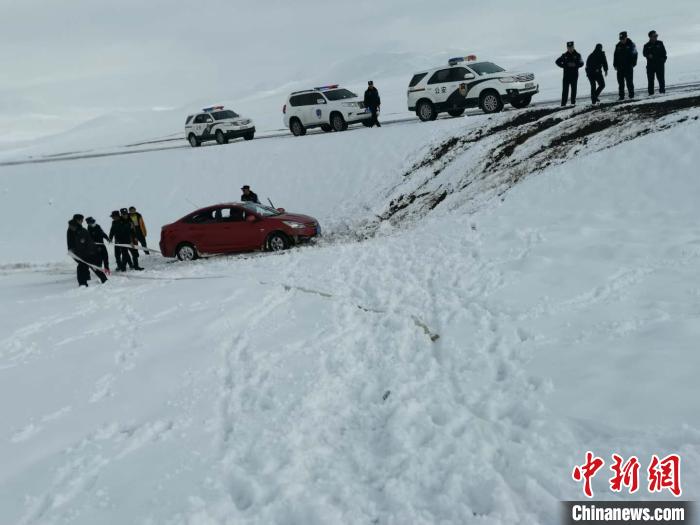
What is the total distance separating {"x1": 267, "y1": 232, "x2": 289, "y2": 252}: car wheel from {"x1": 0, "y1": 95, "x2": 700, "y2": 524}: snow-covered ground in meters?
1.32

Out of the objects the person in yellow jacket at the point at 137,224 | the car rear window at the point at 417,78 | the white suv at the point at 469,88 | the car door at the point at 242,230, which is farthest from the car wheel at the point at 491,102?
the person in yellow jacket at the point at 137,224

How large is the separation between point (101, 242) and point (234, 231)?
10.4 feet

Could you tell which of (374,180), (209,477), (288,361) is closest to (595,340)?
(288,361)

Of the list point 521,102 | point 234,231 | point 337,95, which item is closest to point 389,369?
Answer: point 234,231

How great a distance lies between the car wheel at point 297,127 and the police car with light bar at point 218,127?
3050 mm

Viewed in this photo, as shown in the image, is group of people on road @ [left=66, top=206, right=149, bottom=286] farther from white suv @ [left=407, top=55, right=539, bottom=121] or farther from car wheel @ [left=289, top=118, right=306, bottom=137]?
white suv @ [left=407, top=55, right=539, bottom=121]

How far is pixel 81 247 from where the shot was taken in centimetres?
1323

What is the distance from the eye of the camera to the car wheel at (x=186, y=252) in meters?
16.1

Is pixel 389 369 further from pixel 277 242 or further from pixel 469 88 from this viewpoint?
pixel 469 88

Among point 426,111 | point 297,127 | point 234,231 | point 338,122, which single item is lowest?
point 234,231

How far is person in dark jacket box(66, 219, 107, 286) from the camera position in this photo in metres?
13.1

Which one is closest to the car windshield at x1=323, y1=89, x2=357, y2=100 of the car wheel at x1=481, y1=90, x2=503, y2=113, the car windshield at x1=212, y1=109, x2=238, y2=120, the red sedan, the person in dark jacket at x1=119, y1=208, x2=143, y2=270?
the car wheel at x1=481, y1=90, x2=503, y2=113

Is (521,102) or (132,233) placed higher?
(521,102)

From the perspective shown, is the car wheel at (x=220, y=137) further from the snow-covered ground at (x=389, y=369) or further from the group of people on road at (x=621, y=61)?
the group of people on road at (x=621, y=61)
